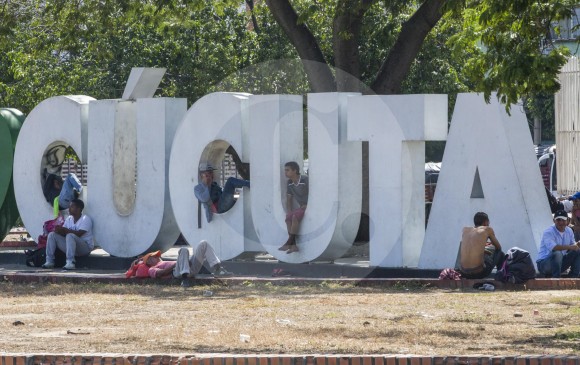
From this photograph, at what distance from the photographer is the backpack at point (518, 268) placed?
48.4 ft

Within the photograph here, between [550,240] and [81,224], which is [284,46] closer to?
[81,224]

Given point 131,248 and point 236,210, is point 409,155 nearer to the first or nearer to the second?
point 236,210

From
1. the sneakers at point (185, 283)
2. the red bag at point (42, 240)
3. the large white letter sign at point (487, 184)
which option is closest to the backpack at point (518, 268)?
the large white letter sign at point (487, 184)

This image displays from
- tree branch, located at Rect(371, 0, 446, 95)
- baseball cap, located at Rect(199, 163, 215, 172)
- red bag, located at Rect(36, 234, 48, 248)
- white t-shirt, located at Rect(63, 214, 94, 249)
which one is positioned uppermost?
tree branch, located at Rect(371, 0, 446, 95)

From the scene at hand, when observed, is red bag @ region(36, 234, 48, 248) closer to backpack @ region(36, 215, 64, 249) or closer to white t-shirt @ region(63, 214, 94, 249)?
backpack @ region(36, 215, 64, 249)

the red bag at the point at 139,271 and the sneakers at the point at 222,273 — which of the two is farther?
the sneakers at the point at 222,273

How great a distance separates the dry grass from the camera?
395 inches

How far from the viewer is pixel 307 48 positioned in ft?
68.9

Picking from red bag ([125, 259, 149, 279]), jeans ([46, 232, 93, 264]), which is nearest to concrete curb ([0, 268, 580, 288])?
red bag ([125, 259, 149, 279])

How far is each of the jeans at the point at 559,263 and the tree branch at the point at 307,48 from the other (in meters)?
6.59

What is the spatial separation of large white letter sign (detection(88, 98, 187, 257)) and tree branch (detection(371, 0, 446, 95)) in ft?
11.9

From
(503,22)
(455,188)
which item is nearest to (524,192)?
(455,188)

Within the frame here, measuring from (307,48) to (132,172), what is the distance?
12.7ft

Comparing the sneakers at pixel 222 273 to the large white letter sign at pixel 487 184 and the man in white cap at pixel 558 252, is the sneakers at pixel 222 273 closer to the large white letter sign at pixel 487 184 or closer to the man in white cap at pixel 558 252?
the large white letter sign at pixel 487 184
